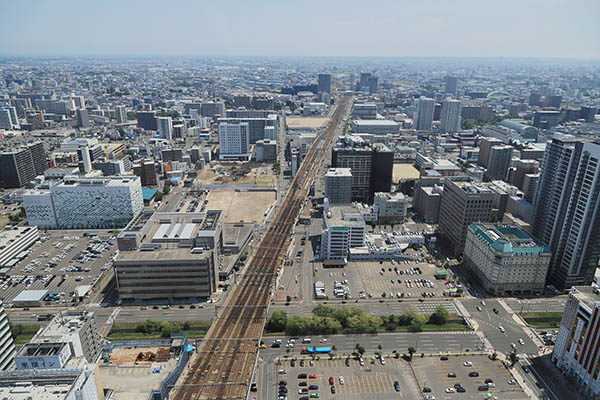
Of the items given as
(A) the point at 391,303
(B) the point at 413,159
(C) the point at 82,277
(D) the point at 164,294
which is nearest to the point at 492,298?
(A) the point at 391,303

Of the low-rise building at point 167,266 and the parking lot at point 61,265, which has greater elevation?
the low-rise building at point 167,266

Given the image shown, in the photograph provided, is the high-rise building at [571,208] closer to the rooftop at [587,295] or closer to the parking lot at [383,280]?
the rooftop at [587,295]

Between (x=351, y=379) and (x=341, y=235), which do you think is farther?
(x=341, y=235)

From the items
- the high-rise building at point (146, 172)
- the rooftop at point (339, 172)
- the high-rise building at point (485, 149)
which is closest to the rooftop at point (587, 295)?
the rooftop at point (339, 172)

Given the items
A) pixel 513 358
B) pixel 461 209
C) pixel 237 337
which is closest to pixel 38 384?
pixel 237 337

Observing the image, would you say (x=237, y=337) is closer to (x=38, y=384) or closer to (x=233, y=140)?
(x=38, y=384)

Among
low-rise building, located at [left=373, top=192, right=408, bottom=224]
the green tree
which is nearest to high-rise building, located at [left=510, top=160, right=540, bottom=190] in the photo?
low-rise building, located at [left=373, top=192, right=408, bottom=224]

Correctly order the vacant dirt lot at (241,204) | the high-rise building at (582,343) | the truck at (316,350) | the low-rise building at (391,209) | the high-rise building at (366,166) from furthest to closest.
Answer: the high-rise building at (366,166) < the vacant dirt lot at (241,204) < the low-rise building at (391,209) < the truck at (316,350) < the high-rise building at (582,343)
